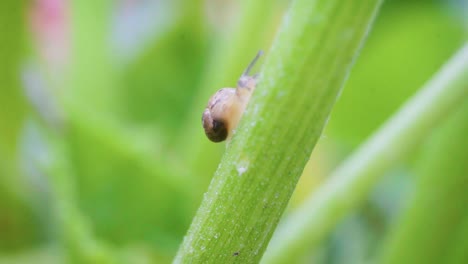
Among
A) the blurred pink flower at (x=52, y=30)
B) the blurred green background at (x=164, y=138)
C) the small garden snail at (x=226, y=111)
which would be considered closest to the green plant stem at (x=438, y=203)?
the blurred green background at (x=164, y=138)

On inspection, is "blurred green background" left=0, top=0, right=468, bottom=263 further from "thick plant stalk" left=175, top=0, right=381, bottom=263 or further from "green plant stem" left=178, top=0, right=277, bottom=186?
"thick plant stalk" left=175, top=0, right=381, bottom=263

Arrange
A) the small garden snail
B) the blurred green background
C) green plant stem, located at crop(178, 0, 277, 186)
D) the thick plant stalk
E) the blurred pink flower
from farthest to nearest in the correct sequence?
1. the blurred pink flower
2. green plant stem, located at crop(178, 0, 277, 186)
3. the blurred green background
4. the small garden snail
5. the thick plant stalk

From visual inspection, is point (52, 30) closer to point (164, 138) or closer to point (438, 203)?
point (164, 138)

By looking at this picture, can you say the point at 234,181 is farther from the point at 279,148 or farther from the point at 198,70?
the point at 198,70

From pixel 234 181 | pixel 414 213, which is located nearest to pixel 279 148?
pixel 234 181

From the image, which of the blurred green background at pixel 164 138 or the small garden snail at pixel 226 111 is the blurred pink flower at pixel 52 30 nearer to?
the blurred green background at pixel 164 138

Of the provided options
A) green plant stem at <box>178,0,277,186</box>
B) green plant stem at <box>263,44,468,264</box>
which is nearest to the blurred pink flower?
green plant stem at <box>178,0,277,186</box>
